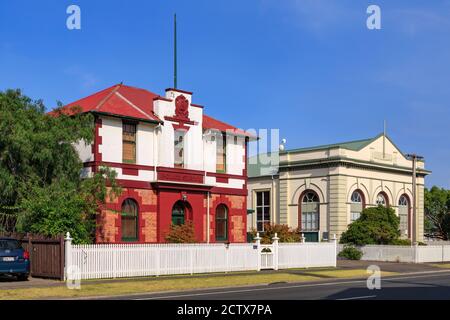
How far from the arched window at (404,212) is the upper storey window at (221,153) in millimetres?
21331

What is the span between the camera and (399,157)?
174 feet

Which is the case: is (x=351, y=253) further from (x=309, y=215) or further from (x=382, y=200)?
(x=382, y=200)

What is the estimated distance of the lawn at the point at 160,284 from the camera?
64.7 feet

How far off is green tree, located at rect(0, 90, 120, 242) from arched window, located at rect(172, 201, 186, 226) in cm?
524

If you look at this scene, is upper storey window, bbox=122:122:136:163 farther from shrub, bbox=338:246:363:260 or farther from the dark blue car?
shrub, bbox=338:246:363:260

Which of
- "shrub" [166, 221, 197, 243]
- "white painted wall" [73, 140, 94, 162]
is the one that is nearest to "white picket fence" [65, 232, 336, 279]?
"shrub" [166, 221, 197, 243]

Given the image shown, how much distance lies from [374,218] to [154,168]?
61.9ft

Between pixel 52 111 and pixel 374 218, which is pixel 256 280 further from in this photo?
pixel 374 218

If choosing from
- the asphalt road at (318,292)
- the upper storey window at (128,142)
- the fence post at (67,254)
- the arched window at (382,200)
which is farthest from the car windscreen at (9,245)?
the arched window at (382,200)

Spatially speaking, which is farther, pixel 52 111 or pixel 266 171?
pixel 266 171

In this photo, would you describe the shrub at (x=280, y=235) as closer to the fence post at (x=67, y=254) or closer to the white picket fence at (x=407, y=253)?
the white picket fence at (x=407, y=253)

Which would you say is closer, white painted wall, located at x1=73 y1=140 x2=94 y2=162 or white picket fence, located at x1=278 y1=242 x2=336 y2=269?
white painted wall, located at x1=73 y1=140 x2=94 y2=162

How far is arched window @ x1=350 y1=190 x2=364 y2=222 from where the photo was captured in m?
48.1
